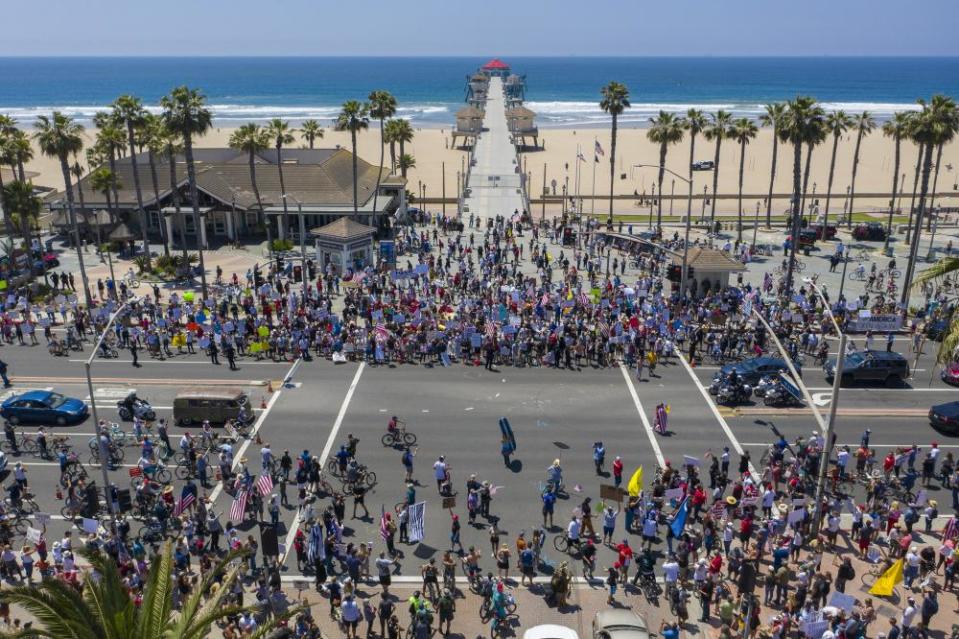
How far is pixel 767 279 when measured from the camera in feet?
165

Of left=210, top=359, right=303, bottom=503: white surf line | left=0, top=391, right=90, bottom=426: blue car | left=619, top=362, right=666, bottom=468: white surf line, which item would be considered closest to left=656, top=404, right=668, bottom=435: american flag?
left=619, top=362, right=666, bottom=468: white surf line

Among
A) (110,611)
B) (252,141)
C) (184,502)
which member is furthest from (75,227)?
(110,611)

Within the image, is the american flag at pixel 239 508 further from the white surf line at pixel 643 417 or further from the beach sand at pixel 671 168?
the beach sand at pixel 671 168

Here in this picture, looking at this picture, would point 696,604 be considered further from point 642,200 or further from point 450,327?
point 642,200

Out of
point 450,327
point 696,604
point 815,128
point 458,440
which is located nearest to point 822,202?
point 815,128

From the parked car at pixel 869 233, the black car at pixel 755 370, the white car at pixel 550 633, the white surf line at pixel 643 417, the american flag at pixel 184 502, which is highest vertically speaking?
the parked car at pixel 869 233

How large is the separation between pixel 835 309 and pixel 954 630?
28.3 metres

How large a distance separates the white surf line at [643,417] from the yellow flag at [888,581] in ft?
27.9

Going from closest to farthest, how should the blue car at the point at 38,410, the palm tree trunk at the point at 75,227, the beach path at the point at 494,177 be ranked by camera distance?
the blue car at the point at 38,410 → the palm tree trunk at the point at 75,227 → the beach path at the point at 494,177

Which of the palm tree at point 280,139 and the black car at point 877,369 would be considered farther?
the palm tree at point 280,139

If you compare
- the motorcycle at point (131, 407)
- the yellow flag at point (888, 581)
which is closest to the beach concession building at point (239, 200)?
the motorcycle at point (131, 407)

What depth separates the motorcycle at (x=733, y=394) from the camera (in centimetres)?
3372

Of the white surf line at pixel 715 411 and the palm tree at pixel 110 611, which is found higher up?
the palm tree at pixel 110 611

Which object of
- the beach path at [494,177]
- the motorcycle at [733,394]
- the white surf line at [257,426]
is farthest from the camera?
the beach path at [494,177]
